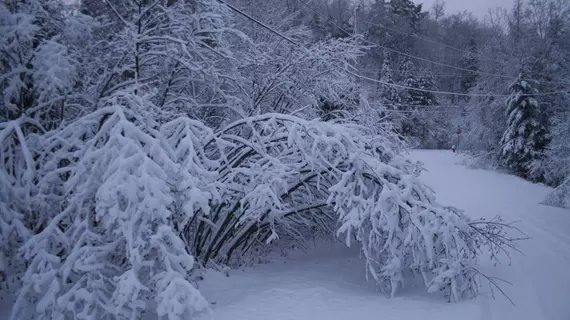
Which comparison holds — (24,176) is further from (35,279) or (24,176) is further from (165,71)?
(165,71)

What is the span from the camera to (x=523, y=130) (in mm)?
18953

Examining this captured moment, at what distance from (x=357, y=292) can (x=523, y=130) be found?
57.4 feet

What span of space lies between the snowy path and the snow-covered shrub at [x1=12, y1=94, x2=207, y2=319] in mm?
856

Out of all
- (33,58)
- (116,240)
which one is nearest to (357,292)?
(116,240)

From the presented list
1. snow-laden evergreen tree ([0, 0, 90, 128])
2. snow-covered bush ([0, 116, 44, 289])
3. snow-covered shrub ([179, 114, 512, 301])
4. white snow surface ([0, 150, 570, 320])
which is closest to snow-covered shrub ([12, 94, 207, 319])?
snow-covered bush ([0, 116, 44, 289])

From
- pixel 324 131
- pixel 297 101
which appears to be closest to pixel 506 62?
pixel 297 101

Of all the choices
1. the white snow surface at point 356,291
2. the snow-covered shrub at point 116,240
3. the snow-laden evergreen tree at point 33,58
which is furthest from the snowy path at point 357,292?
the snow-laden evergreen tree at point 33,58

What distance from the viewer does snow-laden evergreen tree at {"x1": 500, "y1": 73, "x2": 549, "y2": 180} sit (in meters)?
18.8

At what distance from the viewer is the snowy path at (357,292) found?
4.72 m

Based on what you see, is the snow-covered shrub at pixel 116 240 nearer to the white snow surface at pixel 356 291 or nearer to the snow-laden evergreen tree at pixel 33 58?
the white snow surface at pixel 356 291

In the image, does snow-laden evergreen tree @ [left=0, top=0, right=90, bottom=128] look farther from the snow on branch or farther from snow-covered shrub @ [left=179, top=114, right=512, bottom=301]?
snow-covered shrub @ [left=179, top=114, right=512, bottom=301]

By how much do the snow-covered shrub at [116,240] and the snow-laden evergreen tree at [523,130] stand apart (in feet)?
63.2

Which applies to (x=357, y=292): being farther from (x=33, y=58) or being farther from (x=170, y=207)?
(x=33, y=58)

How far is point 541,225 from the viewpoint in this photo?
9.88 m
